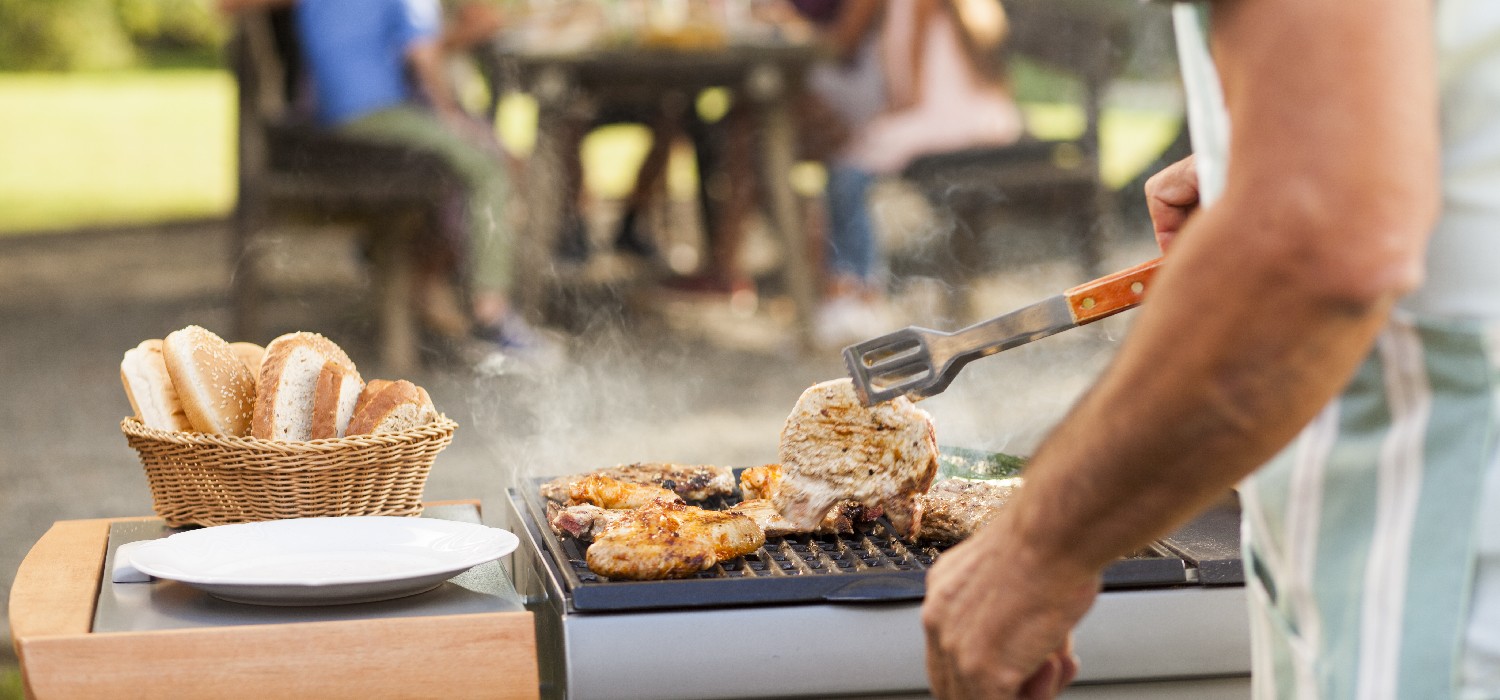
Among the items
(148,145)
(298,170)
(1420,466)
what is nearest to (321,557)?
(1420,466)

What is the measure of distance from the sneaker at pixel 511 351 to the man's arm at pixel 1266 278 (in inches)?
201

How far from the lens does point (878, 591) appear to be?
68.1 inches

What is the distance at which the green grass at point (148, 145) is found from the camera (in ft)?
35.8

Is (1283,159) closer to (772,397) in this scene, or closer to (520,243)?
(772,397)

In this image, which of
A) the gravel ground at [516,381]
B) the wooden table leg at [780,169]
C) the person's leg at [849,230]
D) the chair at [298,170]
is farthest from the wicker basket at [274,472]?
the person's leg at [849,230]

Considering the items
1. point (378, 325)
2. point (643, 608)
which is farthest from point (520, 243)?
point (643, 608)

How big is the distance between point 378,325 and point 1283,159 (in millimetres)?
6343

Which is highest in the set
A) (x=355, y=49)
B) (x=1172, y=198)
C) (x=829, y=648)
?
(x=355, y=49)

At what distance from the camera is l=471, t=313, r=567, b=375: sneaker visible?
6074 mm

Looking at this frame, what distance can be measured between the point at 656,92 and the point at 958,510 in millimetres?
4955

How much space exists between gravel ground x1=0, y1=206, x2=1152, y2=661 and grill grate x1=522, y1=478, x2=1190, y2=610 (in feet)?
4.74

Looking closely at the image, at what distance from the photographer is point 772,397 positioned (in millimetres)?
5805

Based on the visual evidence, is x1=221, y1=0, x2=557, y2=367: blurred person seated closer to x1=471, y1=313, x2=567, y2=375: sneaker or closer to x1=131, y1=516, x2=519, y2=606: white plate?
x1=471, y1=313, x2=567, y2=375: sneaker

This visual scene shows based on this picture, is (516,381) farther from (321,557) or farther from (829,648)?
(829,648)
